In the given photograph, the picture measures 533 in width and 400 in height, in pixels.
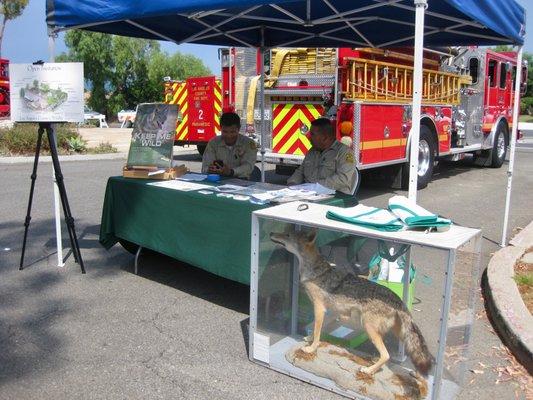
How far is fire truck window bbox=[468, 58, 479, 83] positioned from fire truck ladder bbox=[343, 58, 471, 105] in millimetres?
1604

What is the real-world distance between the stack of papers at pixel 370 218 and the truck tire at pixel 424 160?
689 centimetres

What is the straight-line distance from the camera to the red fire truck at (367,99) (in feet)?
26.5

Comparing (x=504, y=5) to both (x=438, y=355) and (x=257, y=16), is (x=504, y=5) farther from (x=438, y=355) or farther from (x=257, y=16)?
(x=438, y=355)

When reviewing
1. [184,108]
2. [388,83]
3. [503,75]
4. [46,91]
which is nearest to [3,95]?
[184,108]

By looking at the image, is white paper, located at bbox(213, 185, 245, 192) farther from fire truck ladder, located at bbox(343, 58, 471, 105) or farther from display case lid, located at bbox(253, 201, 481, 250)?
fire truck ladder, located at bbox(343, 58, 471, 105)

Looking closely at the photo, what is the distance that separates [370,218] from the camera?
304 cm

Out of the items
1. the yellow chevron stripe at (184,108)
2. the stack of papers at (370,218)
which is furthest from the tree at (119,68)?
the stack of papers at (370,218)

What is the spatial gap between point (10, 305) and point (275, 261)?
2.29 m

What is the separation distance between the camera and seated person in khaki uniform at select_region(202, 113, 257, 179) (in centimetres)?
588

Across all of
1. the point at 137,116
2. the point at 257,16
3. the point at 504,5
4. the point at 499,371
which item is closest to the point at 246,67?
the point at 257,16

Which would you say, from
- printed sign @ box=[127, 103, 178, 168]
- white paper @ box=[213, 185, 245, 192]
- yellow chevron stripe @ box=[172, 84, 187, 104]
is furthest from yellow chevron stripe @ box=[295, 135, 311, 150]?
yellow chevron stripe @ box=[172, 84, 187, 104]

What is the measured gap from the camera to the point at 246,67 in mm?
10555

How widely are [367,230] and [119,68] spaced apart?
43759mm

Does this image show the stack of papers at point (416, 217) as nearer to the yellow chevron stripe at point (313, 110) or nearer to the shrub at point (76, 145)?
the yellow chevron stripe at point (313, 110)
